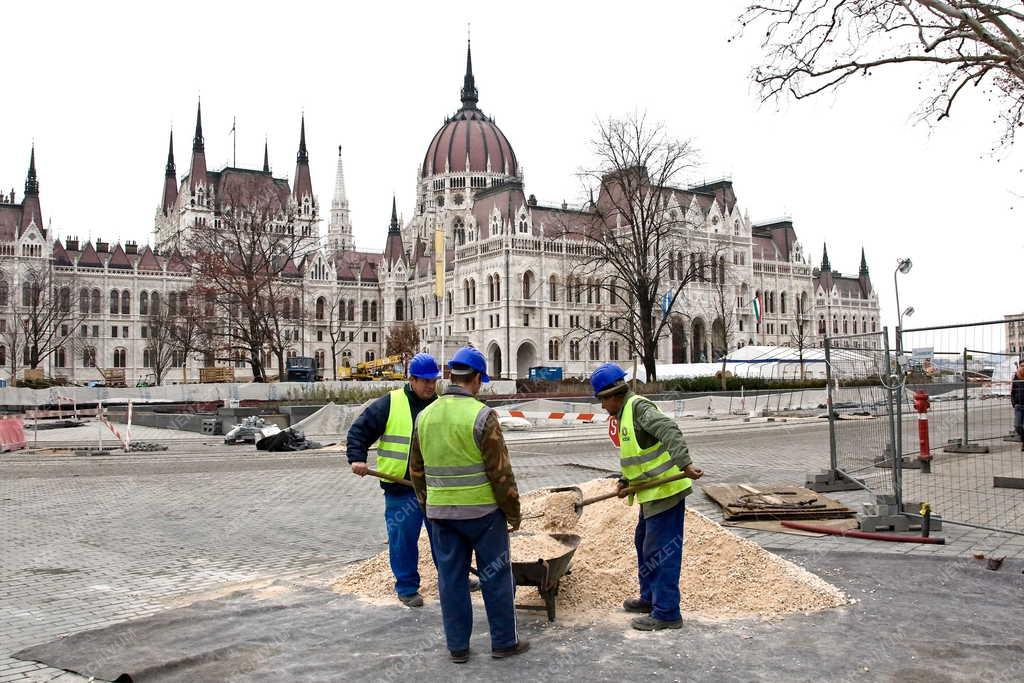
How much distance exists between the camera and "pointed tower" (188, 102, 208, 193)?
111m

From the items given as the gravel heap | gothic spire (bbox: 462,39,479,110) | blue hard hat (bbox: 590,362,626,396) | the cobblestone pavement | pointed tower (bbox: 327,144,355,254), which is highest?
gothic spire (bbox: 462,39,479,110)

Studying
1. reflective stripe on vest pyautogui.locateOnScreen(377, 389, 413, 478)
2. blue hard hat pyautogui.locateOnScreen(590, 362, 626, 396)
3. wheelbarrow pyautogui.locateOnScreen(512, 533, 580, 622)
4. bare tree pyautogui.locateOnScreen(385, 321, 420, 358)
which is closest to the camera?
wheelbarrow pyautogui.locateOnScreen(512, 533, 580, 622)

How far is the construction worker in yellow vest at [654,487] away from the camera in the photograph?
19.3 ft

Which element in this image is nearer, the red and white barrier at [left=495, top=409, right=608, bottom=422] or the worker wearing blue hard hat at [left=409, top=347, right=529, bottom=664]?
the worker wearing blue hard hat at [left=409, top=347, right=529, bottom=664]

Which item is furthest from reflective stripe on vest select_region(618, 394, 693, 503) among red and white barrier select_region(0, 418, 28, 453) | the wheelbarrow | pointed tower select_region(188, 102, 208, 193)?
pointed tower select_region(188, 102, 208, 193)

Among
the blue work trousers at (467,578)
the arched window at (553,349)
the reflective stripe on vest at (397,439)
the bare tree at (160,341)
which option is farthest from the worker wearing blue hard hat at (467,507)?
the arched window at (553,349)

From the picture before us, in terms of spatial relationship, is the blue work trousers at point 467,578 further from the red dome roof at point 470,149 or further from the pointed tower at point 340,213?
the pointed tower at point 340,213

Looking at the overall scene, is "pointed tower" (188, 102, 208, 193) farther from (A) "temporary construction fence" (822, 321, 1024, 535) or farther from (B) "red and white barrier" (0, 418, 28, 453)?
(A) "temporary construction fence" (822, 321, 1024, 535)

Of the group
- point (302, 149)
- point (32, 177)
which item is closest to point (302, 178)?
point (302, 149)

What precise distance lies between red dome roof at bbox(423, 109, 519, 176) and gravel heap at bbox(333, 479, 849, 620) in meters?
99.6

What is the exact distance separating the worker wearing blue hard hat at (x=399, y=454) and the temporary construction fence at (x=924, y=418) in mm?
4910

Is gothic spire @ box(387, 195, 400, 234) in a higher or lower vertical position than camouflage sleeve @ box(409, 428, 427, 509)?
higher

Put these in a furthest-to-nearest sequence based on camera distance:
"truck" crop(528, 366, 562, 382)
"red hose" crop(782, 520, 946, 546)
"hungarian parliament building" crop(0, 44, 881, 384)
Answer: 1. "hungarian parliament building" crop(0, 44, 881, 384)
2. "truck" crop(528, 366, 562, 382)
3. "red hose" crop(782, 520, 946, 546)

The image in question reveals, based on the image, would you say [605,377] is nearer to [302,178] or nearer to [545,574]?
[545,574]
